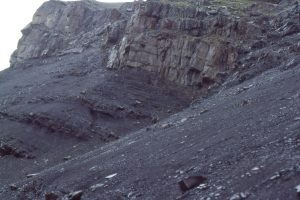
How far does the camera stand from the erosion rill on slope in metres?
23.6

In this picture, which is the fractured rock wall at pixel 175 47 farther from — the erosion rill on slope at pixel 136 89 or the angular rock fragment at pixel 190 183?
the angular rock fragment at pixel 190 183

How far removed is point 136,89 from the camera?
Result: 129 ft

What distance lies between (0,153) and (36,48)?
1411 inches

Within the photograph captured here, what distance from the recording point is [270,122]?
17.2 m

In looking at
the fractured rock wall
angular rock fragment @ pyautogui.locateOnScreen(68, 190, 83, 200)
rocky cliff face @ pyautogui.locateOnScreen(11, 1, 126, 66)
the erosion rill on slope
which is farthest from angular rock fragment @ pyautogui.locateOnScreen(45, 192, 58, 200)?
rocky cliff face @ pyautogui.locateOnScreen(11, 1, 126, 66)

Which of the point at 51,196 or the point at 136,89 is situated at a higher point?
the point at 136,89

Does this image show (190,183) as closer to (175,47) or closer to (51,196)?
(51,196)

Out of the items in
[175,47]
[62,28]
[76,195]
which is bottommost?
[76,195]

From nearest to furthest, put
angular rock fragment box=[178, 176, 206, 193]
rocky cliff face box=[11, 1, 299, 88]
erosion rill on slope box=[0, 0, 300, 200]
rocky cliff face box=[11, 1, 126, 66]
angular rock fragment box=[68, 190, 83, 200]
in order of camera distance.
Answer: angular rock fragment box=[178, 176, 206, 193]
angular rock fragment box=[68, 190, 83, 200]
erosion rill on slope box=[0, 0, 300, 200]
rocky cliff face box=[11, 1, 299, 88]
rocky cliff face box=[11, 1, 126, 66]

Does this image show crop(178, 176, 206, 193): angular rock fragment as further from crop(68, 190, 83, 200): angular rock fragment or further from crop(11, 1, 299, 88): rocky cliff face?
crop(11, 1, 299, 88): rocky cliff face

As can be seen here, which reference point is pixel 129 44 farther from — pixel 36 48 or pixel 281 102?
pixel 36 48

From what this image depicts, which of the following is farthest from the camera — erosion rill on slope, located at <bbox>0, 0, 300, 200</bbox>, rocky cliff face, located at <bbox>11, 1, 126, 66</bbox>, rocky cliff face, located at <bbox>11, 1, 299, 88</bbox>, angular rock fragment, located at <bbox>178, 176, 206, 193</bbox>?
rocky cliff face, located at <bbox>11, 1, 126, 66</bbox>

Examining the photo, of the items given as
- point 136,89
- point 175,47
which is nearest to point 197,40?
point 175,47

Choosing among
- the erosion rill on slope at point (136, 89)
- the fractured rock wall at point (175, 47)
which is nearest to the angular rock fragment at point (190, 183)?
the erosion rill on slope at point (136, 89)
